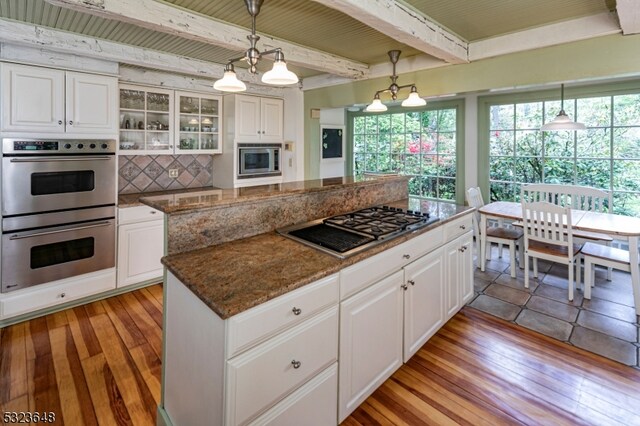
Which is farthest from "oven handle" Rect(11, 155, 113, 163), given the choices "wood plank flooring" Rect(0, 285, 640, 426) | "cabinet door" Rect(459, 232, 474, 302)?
"cabinet door" Rect(459, 232, 474, 302)

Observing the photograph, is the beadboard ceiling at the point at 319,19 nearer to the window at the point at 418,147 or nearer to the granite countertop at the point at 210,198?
the granite countertop at the point at 210,198

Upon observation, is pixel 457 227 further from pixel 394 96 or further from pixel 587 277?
pixel 587 277

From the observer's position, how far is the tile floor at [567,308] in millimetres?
2484

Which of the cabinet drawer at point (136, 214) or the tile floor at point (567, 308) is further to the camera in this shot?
the cabinet drawer at point (136, 214)

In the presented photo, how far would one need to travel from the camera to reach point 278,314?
1311mm

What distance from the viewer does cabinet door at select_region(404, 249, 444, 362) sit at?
2.11m

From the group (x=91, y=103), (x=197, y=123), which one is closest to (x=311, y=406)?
(x=91, y=103)

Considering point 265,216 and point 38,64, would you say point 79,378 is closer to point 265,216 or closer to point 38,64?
point 265,216

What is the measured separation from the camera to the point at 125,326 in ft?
9.04

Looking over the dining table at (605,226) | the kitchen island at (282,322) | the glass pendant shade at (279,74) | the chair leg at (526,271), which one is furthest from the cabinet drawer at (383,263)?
the dining table at (605,226)

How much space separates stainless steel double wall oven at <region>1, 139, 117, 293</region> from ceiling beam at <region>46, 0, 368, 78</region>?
4.52 ft

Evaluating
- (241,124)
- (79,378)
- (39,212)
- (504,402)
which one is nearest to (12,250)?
(39,212)

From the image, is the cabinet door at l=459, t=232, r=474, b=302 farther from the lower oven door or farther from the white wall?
the lower oven door

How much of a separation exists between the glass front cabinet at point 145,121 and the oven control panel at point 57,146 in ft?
1.09
